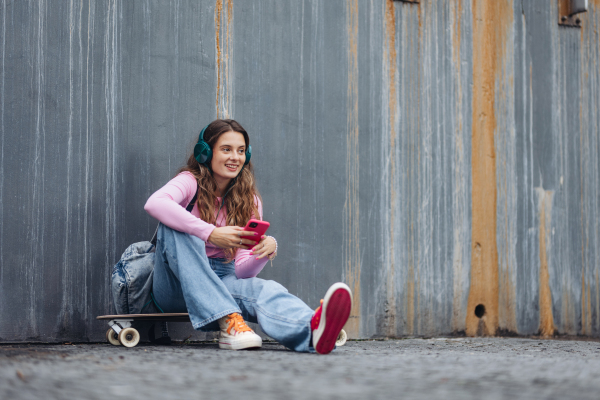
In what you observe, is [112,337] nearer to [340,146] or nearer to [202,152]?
[202,152]

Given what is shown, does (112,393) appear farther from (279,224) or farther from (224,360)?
(279,224)

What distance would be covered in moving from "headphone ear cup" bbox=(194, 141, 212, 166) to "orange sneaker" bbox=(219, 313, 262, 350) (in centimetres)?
80

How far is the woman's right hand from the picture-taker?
2490 mm

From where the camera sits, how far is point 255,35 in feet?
10.9

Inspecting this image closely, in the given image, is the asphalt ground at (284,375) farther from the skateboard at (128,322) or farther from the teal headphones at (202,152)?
the teal headphones at (202,152)

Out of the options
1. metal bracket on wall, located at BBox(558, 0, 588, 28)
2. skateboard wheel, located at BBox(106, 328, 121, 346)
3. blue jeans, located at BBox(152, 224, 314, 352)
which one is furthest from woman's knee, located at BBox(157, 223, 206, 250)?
metal bracket on wall, located at BBox(558, 0, 588, 28)

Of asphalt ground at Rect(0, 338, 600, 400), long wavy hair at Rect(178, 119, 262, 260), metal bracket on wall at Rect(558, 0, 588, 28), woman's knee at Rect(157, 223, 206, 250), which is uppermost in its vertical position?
metal bracket on wall at Rect(558, 0, 588, 28)

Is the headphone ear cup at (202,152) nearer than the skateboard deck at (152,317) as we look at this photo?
No

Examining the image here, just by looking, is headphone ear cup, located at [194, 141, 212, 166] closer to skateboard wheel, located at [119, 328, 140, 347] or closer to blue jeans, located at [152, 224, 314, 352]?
blue jeans, located at [152, 224, 314, 352]

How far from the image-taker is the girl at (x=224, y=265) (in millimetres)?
2395

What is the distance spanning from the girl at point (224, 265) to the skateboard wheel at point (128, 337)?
0.17 meters

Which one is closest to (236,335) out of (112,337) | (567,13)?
(112,337)

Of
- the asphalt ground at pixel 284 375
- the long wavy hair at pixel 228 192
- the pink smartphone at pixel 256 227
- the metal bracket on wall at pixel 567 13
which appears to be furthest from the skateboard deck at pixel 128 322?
the metal bracket on wall at pixel 567 13

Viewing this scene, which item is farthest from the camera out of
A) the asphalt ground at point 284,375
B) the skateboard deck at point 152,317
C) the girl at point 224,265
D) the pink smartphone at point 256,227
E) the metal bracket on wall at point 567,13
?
the metal bracket on wall at point 567,13
